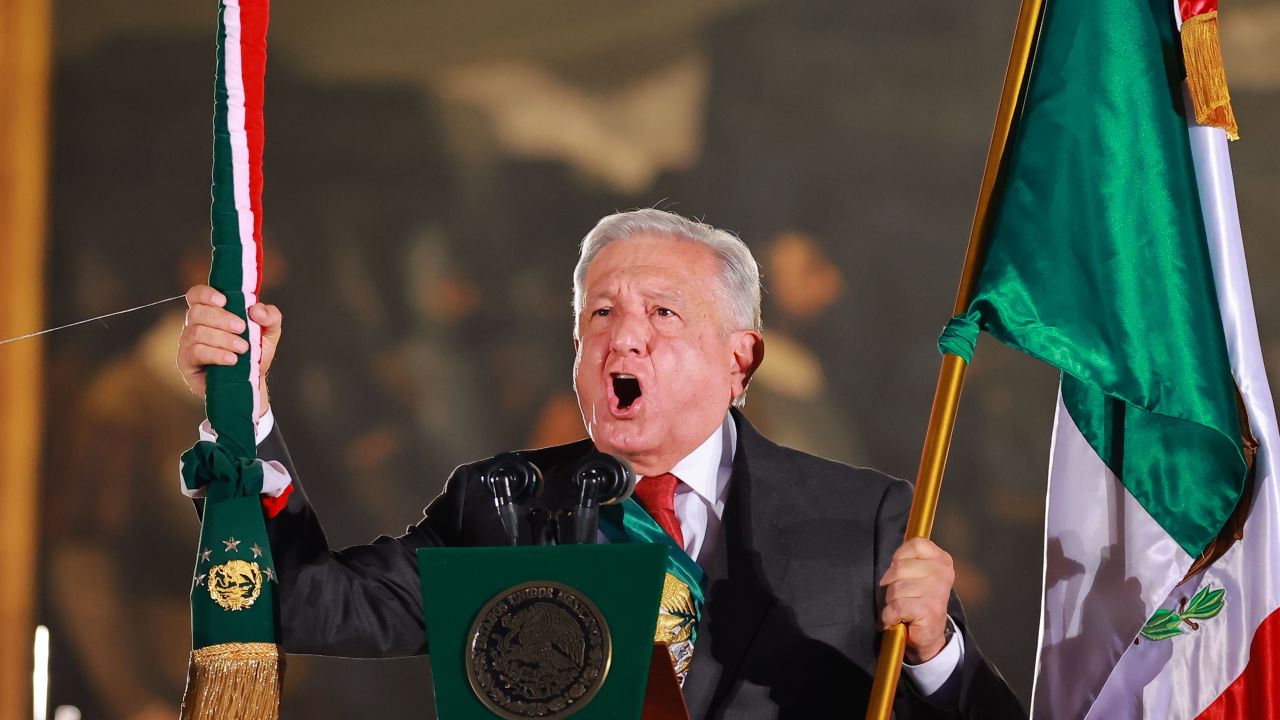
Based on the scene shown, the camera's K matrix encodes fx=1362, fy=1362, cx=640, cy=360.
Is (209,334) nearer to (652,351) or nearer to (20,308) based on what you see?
(652,351)

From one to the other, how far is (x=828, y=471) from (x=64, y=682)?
2248 mm

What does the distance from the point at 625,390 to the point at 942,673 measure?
2.06 feet

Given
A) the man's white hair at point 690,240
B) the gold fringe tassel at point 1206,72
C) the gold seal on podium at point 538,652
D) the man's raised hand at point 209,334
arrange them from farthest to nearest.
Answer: the man's white hair at point 690,240 < the gold fringe tassel at point 1206,72 < the man's raised hand at point 209,334 < the gold seal on podium at point 538,652

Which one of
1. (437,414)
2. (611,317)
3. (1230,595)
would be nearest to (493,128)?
(437,414)

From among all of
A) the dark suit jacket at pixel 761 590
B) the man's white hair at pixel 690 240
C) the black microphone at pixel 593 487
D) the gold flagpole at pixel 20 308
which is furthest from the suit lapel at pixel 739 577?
the gold flagpole at pixel 20 308

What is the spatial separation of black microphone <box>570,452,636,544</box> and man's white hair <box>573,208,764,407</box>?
0.71 meters

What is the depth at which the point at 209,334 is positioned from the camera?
1.54m

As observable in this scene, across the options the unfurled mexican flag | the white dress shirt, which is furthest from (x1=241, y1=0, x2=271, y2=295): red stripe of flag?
A: the unfurled mexican flag

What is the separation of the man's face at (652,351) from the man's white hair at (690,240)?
0.01 metres

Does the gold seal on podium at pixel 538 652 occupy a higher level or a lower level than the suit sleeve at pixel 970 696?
higher

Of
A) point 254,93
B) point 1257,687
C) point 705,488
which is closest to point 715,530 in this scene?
point 705,488

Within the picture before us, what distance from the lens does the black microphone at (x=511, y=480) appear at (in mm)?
1393

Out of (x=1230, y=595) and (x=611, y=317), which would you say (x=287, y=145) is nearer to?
(x=611, y=317)

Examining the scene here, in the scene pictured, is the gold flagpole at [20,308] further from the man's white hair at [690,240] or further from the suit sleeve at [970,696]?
the suit sleeve at [970,696]
